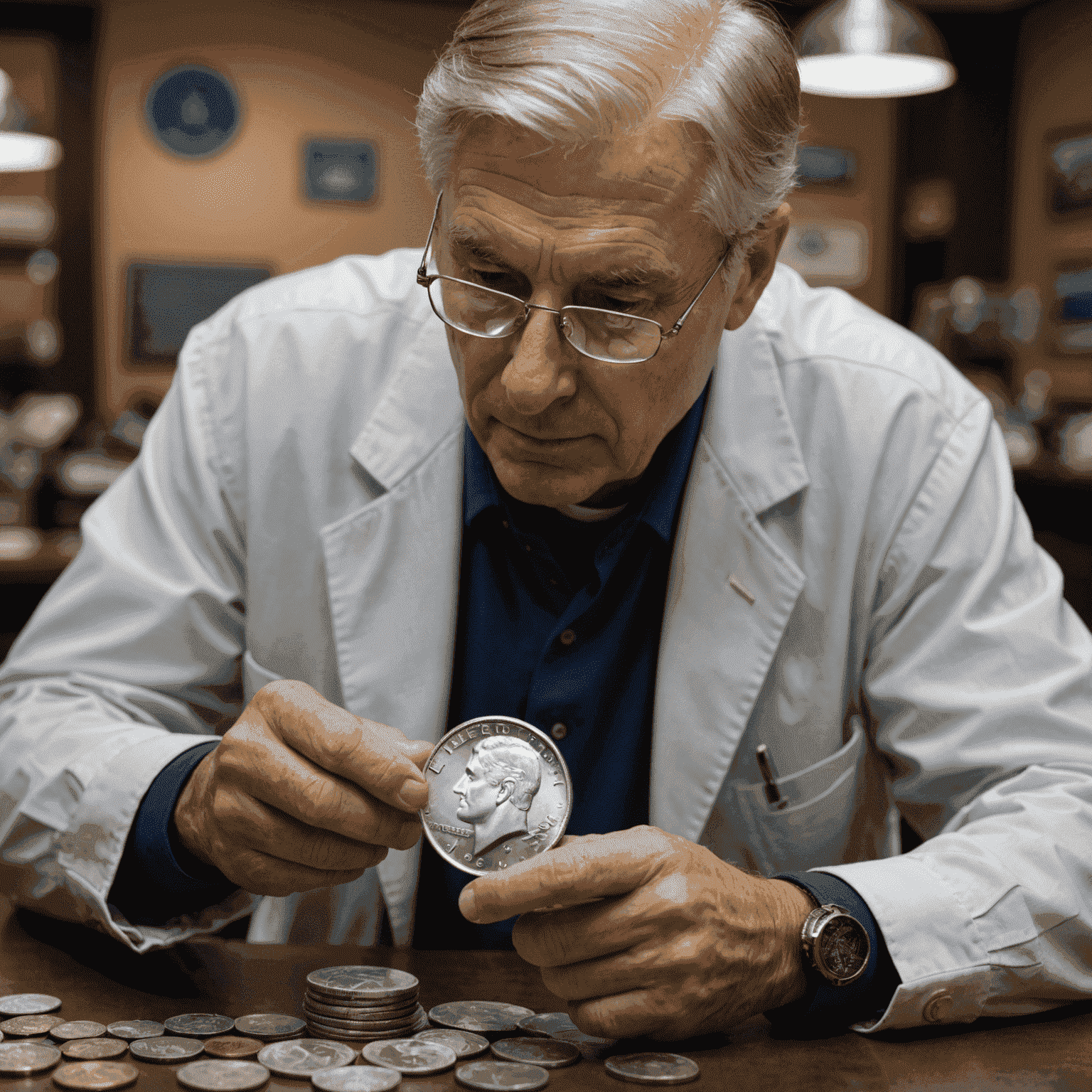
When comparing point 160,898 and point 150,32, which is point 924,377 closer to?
point 160,898

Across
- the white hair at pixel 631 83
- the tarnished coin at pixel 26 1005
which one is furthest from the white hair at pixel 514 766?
the white hair at pixel 631 83

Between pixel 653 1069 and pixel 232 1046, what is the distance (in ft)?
1.45

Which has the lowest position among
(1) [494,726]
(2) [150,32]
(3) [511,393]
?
(1) [494,726]

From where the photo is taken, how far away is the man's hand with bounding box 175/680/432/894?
1403 mm

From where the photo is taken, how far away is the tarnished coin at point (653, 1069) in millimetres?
1281

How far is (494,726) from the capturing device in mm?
1577

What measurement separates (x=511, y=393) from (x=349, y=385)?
0.57 metres

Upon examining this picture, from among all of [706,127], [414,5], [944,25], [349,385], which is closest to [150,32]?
[414,5]

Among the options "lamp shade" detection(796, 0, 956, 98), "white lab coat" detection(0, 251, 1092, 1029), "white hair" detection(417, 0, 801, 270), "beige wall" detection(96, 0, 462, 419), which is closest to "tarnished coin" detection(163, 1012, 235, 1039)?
"white lab coat" detection(0, 251, 1092, 1029)

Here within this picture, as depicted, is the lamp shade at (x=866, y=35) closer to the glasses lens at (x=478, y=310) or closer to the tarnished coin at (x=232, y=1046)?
the glasses lens at (x=478, y=310)

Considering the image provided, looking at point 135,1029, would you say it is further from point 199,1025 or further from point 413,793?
point 413,793

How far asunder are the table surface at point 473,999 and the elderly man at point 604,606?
4 centimetres

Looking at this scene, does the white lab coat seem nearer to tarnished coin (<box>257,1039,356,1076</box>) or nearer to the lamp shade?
tarnished coin (<box>257,1039,356,1076</box>)

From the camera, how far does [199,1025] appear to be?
4.52ft
